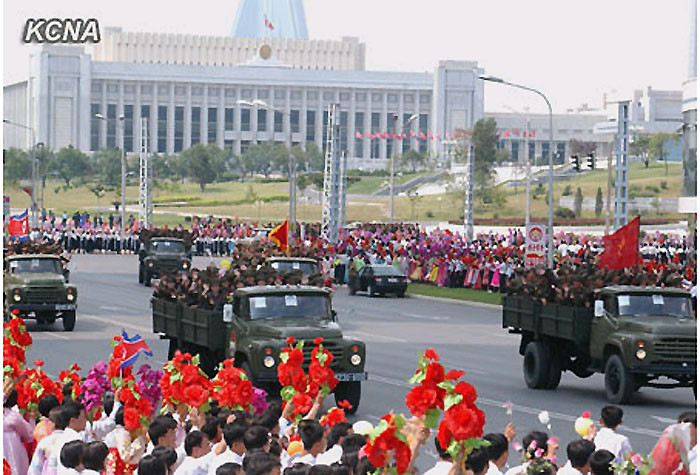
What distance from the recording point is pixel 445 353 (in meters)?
31.1

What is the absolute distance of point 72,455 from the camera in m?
10.1

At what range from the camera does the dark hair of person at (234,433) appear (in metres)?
10.7

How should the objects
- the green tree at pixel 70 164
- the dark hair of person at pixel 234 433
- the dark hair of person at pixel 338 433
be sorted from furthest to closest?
1. the green tree at pixel 70 164
2. the dark hair of person at pixel 338 433
3. the dark hair of person at pixel 234 433

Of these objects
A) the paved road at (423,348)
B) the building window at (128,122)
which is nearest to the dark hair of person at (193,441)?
the paved road at (423,348)

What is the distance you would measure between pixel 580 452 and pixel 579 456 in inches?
1.5

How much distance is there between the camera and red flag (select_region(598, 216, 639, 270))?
3322 cm

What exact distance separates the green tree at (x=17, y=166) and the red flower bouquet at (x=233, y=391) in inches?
5139

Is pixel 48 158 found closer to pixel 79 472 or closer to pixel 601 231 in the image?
pixel 601 231

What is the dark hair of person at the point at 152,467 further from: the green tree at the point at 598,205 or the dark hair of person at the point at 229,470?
the green tree at the point at 598,205

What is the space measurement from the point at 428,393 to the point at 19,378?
5585 mm

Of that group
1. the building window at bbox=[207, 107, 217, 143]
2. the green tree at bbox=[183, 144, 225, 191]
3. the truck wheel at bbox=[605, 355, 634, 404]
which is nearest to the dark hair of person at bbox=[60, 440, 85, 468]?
the truck wheel at bbox=[605, 355, 634, 404]

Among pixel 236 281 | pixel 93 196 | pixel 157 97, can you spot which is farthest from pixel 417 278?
pixel 157 97

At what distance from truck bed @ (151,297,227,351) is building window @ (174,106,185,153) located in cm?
16599

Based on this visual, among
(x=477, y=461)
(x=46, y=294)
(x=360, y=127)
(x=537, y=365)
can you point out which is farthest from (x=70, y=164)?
(x=477, y=461)
